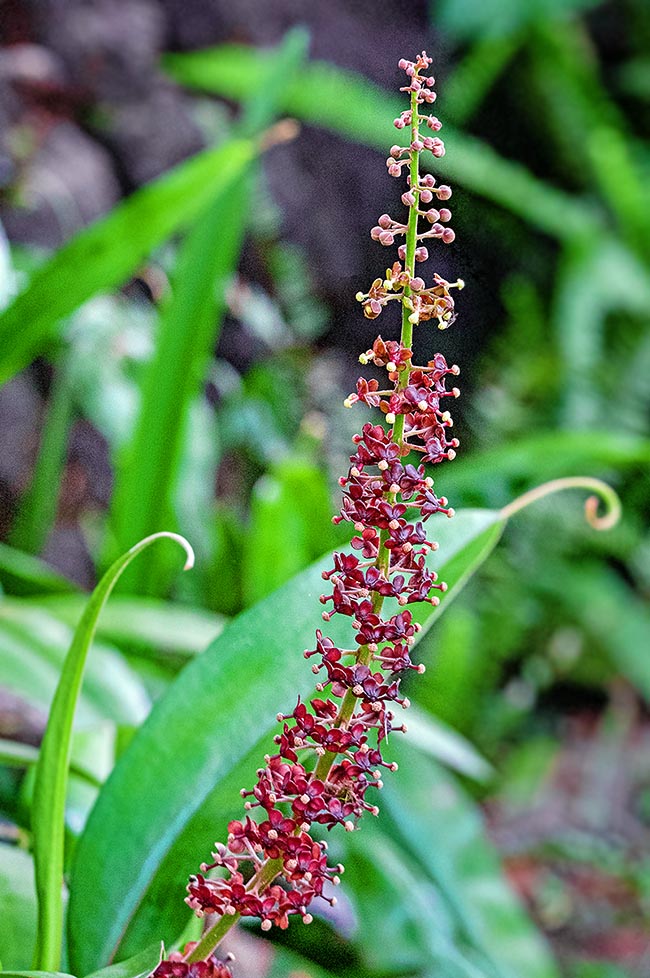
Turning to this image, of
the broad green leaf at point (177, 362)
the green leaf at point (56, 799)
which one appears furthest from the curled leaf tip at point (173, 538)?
the broad green leaf at point (177, 362)

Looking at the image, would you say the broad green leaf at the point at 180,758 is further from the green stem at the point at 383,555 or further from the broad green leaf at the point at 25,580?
the broad green leaf at the point at 25,580

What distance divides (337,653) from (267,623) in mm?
109

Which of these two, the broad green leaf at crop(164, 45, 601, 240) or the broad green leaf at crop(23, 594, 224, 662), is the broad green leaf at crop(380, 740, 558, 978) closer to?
the broad green leaf at crop(23, 594, 224, 662)

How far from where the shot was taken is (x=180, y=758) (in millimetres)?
374

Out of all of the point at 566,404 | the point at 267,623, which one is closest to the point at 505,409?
the point at 566,404

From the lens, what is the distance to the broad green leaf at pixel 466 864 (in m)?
0.85

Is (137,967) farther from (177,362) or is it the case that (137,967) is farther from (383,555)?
(177,362)

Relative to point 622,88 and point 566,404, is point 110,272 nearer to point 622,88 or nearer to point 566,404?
point 566,404

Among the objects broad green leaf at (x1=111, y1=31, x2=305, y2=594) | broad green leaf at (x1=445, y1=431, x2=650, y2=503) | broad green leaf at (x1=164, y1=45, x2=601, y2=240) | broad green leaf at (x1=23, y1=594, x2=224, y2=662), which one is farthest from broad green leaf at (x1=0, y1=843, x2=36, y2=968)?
broad green leaf at (x1=164, y1=45, x2=601, y2=240)

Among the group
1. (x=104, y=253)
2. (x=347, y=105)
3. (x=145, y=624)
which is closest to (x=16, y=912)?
(x=145, y=624)

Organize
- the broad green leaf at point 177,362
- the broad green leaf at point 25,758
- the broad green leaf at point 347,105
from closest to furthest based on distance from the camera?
the broad green leaf at point 25,758 → the broad green leaf at point 177,362 → the broad green leaf at point 347,105

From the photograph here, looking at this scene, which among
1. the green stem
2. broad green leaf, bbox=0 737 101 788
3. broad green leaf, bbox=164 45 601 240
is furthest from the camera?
broad green leaf, bbox=164 45 601 240

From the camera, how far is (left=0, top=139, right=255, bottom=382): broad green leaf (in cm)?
63

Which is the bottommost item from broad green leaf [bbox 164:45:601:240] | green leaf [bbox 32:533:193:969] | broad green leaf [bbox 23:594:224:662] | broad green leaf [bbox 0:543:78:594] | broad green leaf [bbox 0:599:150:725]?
green leaf [bbox 32:533:193:969]
